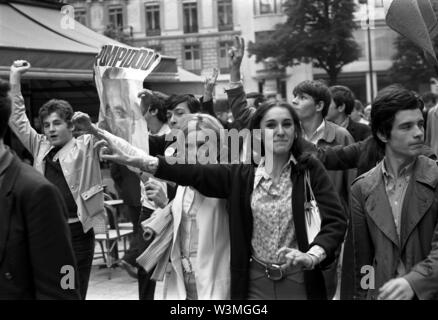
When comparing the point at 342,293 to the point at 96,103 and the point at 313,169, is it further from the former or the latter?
the point at 96,103

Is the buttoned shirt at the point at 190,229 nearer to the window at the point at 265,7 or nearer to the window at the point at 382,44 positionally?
the window at the point at 265,7

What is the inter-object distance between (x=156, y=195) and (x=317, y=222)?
0.94 meters

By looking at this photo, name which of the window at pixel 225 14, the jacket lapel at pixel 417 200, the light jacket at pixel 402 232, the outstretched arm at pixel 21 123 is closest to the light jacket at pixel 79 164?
the outstretched arm at pixel 21 123

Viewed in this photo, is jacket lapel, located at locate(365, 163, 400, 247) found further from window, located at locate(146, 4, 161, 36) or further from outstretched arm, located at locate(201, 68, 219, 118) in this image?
window, located at locate(146, 4, 161, 36)

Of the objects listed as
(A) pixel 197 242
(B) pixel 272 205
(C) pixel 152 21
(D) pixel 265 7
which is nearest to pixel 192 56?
(C) pixel 152 21

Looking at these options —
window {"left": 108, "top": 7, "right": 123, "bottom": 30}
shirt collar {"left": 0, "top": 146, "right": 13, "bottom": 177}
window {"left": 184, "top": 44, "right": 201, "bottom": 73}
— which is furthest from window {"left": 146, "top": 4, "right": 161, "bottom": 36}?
shirt collar {"left": 0, "top": 146, "right": 13, "bottom": 177}

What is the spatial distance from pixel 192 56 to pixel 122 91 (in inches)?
1491

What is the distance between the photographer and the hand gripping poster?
14.4 ft

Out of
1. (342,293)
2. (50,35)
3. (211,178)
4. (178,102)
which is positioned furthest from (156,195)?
(50,35)

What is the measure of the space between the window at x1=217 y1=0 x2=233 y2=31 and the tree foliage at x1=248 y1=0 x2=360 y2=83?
9.91 ft

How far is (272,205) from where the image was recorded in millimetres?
3416

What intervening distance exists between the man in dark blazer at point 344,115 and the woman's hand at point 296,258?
11.3 feet

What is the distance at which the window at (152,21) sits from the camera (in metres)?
40.1
